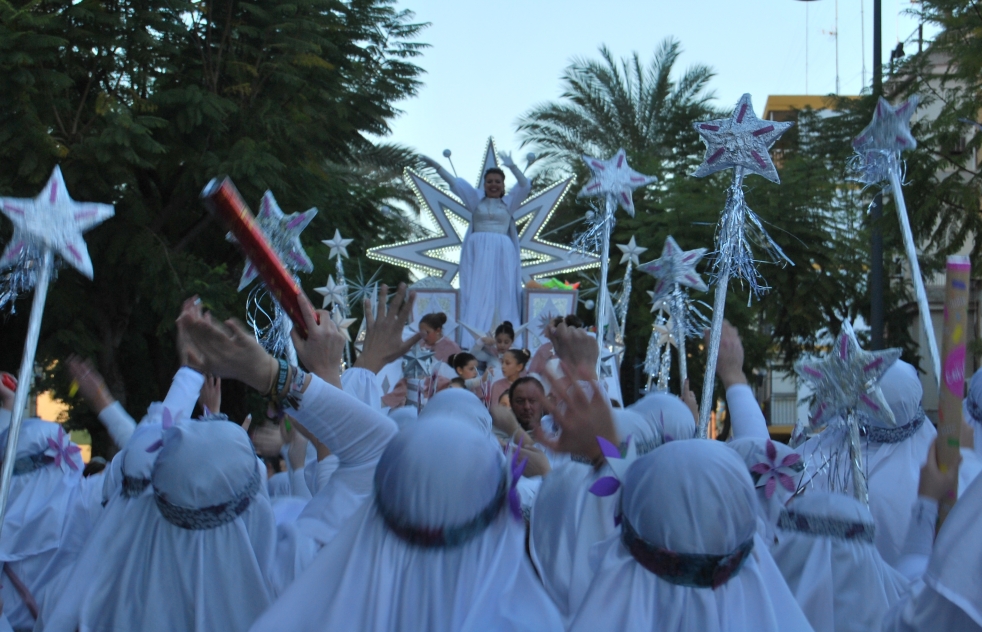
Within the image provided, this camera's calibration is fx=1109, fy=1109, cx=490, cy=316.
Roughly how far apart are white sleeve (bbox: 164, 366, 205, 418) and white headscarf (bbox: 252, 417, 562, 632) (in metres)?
1.66

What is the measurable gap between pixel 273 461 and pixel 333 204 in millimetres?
11206

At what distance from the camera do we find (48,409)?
123ft

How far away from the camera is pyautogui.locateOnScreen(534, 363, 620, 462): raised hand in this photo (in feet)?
10.4

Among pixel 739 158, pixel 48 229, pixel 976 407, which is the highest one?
pixel 739 158

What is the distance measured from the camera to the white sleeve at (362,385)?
426 cm

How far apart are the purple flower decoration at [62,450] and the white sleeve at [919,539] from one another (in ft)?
14.3

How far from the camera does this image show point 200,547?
12.6 ft

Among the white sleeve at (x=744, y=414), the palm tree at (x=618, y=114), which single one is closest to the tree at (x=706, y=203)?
the palm tree at (x=618, y=114)

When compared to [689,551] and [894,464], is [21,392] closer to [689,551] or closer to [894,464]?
[689,551]

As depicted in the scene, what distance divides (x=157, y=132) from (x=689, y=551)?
13.8 m

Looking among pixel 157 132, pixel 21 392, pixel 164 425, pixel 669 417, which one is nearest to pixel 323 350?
pixel 164 425

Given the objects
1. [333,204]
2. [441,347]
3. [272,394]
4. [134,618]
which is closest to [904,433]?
[272,394]

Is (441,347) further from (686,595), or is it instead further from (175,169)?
(175,169)

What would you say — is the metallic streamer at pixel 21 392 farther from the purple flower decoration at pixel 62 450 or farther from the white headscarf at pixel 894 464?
the white headscarf at pixel 894 464
